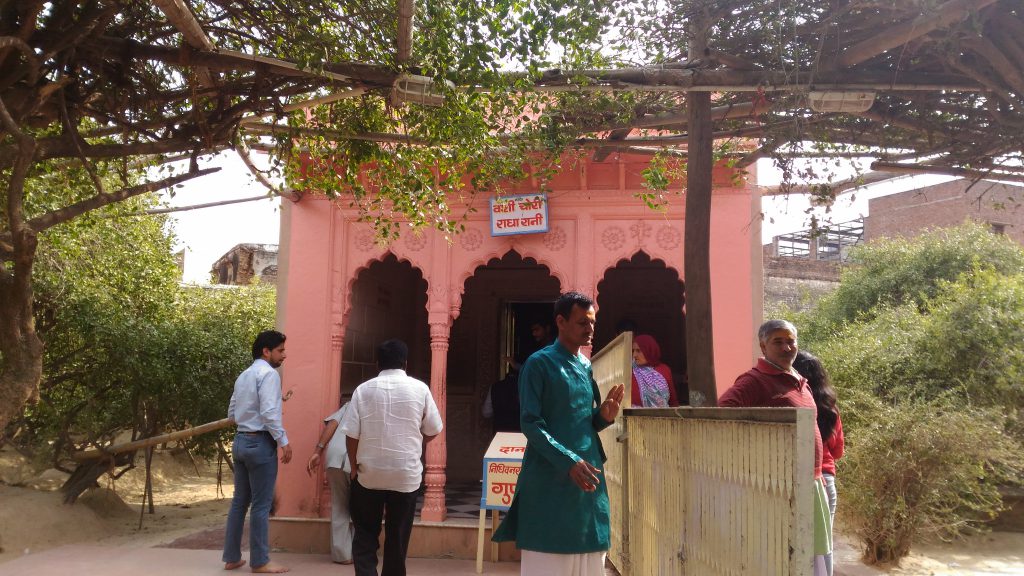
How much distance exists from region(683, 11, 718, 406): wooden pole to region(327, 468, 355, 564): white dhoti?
3615 millimetres

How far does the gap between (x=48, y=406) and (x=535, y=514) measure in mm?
9774

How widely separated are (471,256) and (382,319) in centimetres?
240

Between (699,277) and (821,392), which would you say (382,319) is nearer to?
(699,277)

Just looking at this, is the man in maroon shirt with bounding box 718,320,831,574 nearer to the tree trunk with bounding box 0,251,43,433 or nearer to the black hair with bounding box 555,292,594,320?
the black hair with bounding box 555,292,594,320

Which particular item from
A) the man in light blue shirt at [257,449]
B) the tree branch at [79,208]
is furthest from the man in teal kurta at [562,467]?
the man in light blue shirt at [257,449]

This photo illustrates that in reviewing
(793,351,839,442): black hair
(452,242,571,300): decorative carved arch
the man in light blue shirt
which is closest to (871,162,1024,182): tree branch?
(793,351,839,442): black hair

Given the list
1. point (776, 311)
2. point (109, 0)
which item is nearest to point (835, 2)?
point (109, 0)

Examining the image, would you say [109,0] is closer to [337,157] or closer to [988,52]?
[337,157]

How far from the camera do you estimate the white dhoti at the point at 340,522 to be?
7.14 m

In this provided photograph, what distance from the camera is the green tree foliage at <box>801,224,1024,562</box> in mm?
7758

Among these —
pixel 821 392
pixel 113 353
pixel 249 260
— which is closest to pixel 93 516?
pixel 113 353

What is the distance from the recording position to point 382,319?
10.3 meters

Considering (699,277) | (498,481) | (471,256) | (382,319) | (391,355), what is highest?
(471,256)

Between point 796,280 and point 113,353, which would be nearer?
point 113,353
